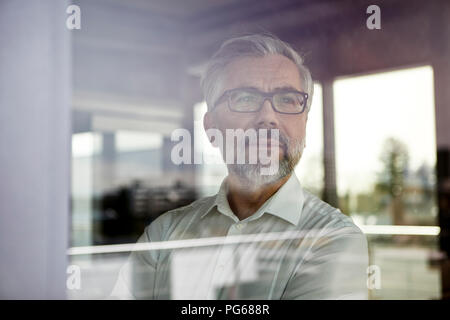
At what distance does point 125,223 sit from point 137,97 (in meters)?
0.63

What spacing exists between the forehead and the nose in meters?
0.07

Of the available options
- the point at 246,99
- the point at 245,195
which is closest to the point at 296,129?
the point at 246,99

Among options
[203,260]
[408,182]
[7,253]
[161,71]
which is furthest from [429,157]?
[7,253]

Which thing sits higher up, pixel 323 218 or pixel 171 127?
pixel 171 127

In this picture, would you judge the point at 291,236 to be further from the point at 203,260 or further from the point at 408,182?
the point at 408,182

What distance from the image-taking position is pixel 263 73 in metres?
2.41

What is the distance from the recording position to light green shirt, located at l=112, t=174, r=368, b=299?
2.34 metres

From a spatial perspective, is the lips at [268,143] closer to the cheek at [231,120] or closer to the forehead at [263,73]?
the cheek at [231,120]

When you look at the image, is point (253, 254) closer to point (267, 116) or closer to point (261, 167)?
point (261, 167)

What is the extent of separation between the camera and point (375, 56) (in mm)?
2459

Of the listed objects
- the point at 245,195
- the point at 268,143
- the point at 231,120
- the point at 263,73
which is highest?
the point at 263,73

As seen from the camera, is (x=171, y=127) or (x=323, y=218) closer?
(x=323, y=218)

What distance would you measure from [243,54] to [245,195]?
63 cm

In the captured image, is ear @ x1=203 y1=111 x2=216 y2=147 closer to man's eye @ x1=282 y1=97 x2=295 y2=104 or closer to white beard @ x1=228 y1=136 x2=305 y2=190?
white beard @ x1=228 y1=136 x2=305 y2=190
